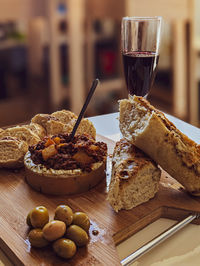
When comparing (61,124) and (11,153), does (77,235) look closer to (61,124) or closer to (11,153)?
(11,153)

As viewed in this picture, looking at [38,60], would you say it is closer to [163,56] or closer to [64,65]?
[64,65]

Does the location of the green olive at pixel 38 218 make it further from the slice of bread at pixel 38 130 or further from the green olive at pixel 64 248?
the slice of bread at pixel 38 130

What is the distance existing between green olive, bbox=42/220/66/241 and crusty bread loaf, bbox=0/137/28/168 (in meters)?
0.54

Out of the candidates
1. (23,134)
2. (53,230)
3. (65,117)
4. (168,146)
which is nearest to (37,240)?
(53,230)

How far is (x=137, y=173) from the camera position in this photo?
49.9 inches

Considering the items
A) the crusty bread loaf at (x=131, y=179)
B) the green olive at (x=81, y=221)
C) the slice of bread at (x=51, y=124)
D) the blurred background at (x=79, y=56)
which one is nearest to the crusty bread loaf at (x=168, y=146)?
the crusty bread loaf at (x=131, y=179)

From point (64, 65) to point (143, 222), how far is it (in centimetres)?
369

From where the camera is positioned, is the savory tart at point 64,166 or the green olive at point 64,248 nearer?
the green olive at point 64,248

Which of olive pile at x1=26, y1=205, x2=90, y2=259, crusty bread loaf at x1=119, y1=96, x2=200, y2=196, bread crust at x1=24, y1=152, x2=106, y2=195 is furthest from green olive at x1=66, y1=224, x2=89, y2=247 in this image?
crusty bread loaf at x1=119, y1=96, x2=200, y2=196

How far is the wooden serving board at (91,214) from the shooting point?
3.44 ft

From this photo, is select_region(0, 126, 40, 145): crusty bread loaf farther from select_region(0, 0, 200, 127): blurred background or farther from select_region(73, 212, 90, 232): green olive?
select_region(0, 0, 200, 127): blurred background

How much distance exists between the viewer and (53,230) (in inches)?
40.6

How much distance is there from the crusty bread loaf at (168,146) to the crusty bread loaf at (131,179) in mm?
41

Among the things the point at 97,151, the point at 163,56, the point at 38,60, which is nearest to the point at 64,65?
the point at 38,60
